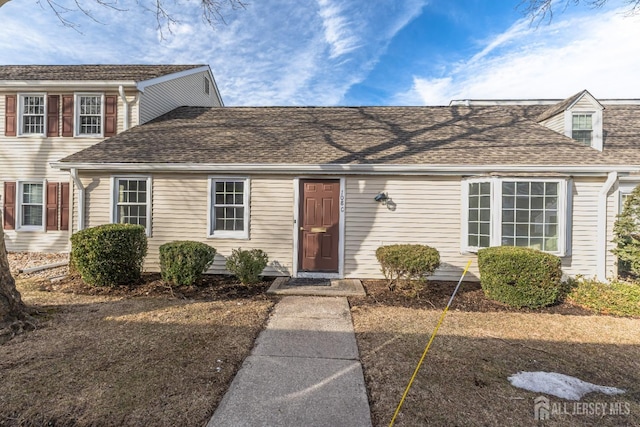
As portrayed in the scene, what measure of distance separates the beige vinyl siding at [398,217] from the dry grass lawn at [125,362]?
285cm

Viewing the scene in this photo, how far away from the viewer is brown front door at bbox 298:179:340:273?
22.6ft

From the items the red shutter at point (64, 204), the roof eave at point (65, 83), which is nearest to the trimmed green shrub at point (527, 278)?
the roof eave at point (65, 83)

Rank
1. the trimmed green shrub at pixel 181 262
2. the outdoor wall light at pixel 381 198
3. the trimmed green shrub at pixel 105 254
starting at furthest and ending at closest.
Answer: the outdoor wall light at pixel 381 198, the trimmed green shrub at pixel 181 262, the trimmed green shrub at pixel 105 254

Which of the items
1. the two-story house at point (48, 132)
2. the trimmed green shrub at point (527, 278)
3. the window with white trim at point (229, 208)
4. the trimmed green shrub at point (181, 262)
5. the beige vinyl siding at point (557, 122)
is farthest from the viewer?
the two-story house at point (48, 132)

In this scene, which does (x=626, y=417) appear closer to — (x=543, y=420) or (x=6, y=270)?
(x=543, y=420)

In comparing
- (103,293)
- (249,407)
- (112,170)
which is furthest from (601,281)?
(112,170)

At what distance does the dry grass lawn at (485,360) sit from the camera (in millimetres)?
2469

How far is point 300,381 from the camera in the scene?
9.44ft

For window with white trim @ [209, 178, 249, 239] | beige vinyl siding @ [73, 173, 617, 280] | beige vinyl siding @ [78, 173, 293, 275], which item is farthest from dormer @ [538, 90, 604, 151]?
window with white trim @ [209, 178, 249, 239]

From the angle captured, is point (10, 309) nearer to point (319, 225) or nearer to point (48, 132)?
point (319, 225)

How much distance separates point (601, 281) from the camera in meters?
6.26

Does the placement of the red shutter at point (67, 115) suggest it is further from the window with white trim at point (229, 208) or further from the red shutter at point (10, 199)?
the window with white trim at point (229, 208)

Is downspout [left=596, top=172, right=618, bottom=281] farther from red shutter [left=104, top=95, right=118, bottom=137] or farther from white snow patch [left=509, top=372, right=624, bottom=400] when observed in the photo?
red shutter [left=104, top=95, right=118, bottom=137]

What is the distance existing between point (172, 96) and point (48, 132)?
4.14m
